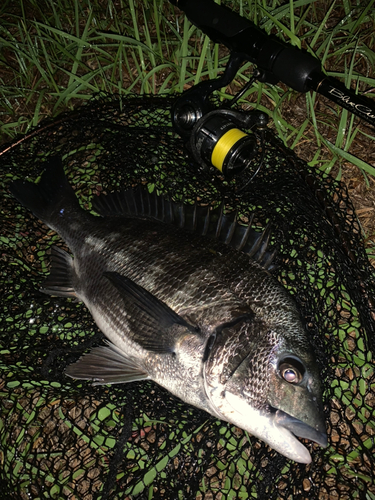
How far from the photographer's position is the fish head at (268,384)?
1.96m

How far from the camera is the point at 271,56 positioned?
107 inches

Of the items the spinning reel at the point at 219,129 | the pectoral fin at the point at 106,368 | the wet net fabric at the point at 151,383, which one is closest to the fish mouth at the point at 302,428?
the wet net fabric at the point at 151,383

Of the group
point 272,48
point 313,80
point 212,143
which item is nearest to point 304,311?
point 212,143

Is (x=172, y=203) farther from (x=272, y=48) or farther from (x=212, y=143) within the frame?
(x=272, y=48)

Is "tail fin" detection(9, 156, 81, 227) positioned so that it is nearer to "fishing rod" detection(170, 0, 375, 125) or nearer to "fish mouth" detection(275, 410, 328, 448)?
"fishing rod" detection(170, 0, 375, 125)

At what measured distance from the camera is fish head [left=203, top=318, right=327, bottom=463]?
1.96 metres

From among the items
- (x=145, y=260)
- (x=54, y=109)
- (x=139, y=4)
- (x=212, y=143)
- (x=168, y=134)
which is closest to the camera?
(x=145, y=260)

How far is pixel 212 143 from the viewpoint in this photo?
2744 millimetres

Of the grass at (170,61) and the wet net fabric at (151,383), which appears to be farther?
the grass at (170,61)

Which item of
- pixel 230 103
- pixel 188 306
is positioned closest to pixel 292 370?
pixel 188 306

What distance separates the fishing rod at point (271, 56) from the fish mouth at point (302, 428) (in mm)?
1755

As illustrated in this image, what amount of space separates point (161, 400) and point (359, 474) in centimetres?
131

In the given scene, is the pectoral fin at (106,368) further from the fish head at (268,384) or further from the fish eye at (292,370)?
the fish eye at (292,370)

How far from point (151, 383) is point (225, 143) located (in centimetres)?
164
